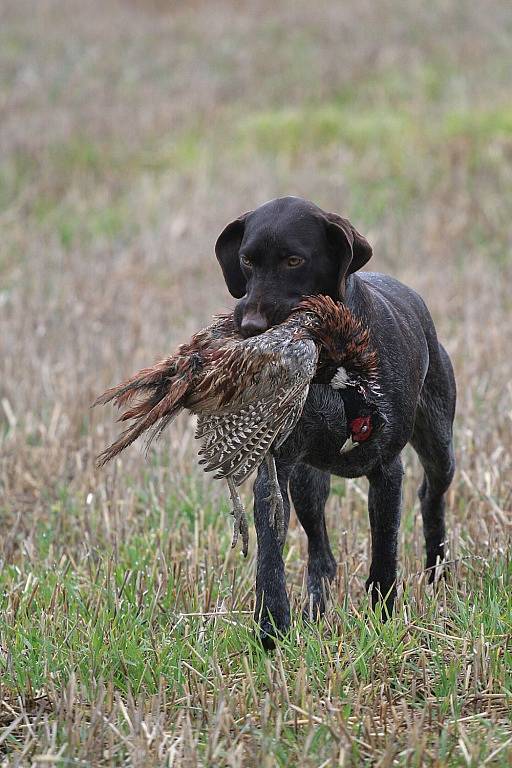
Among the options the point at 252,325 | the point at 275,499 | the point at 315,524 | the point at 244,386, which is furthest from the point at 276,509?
the point at 315,524

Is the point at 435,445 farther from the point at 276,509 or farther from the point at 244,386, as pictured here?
the point at 244,386

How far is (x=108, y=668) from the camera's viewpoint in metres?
3.36

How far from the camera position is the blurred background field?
3088mm

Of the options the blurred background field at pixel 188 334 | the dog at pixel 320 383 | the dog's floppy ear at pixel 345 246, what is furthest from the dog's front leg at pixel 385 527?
the dog's floppy ear at pixel 345 246

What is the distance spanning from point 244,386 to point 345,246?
65 centimetres

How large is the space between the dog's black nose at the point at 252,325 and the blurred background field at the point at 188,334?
955mm

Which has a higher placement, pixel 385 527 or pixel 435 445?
pixel 435 445

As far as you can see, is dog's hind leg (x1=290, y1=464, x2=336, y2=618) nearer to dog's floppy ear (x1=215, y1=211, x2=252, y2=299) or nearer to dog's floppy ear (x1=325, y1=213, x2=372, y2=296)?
dog's floppy ear (x1=215, y1=211, x2=252, y2=299)

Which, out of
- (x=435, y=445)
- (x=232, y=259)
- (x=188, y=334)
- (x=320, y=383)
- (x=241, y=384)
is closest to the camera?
(x=241, y=384)

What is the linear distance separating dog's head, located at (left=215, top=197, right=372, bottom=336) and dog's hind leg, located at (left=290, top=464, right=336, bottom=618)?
3.08 ft

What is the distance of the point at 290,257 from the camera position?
3.43 meters

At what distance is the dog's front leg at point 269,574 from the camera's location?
3553mm

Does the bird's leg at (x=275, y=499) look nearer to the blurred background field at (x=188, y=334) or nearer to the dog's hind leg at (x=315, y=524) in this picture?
the blurred background field at (x=188, y=334)

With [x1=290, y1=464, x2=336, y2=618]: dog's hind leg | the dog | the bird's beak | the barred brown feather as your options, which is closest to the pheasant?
the barred brown feather
